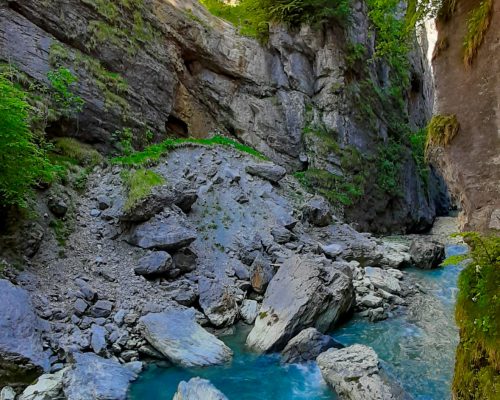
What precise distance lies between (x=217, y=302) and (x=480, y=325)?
22.5ft

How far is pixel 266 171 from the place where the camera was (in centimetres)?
1698

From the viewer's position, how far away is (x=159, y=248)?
11.2 meters

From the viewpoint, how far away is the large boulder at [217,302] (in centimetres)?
974

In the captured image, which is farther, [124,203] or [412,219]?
[412,219]

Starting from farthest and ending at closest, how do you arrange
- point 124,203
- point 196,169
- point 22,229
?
point 196,169
point 124,203
point 22,229

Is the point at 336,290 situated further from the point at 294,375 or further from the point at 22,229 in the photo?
the point at 22,229

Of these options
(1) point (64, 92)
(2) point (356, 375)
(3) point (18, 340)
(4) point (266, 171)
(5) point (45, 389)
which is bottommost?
(5) point (45, 389)

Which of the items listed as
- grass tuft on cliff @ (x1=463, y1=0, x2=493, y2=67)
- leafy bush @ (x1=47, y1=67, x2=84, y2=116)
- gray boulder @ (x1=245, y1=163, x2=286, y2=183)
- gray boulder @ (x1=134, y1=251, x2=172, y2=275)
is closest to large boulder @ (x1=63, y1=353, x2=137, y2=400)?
gray boulder @ (x1=134, y1=251, x2=172, y2=275)

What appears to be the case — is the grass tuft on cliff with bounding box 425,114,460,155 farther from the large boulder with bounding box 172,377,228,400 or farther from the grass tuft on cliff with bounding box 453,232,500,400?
the large boulder with bounding box 172,377,228,400

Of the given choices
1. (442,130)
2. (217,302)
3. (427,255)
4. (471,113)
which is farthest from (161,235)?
(427,255)

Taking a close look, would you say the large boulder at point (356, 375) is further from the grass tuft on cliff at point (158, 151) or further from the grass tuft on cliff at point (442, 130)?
the grass tuft on cliff at point (158, 151)

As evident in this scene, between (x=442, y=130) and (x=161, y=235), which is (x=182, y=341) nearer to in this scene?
(x=161, y=235)

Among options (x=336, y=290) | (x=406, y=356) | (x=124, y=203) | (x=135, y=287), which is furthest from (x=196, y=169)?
(x=406, y=356)

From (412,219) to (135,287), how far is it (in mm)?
21825
